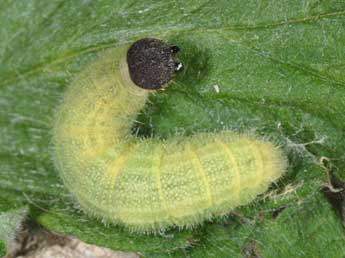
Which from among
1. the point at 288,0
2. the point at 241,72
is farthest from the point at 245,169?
the point at 288,0

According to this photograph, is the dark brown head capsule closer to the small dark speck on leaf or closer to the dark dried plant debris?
the small dark speck on leaf

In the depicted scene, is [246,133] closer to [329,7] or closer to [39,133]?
[329,7]

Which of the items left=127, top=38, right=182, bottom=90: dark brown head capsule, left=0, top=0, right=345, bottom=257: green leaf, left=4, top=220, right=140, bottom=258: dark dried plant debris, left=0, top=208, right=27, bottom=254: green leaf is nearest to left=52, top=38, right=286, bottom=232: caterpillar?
left=127, top=38, right=182, bottom=90: dark brown head capsule

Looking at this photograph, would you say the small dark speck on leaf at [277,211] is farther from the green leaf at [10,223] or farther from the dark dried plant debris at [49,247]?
the green leaf at [10,223]

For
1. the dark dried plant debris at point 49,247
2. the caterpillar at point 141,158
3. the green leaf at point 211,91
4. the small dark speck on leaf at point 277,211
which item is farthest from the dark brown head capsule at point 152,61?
the dark dried plant debris at point 49,247

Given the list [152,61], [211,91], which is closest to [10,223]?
[152,61]
